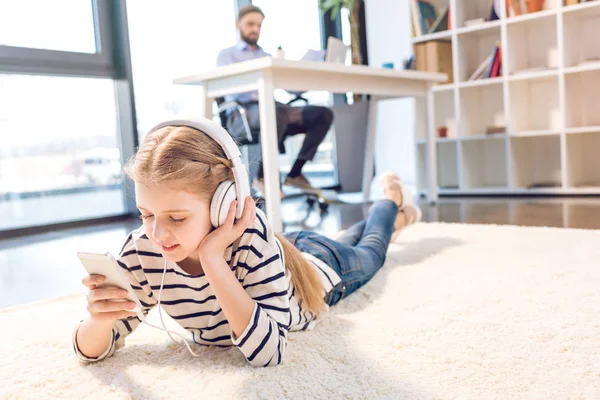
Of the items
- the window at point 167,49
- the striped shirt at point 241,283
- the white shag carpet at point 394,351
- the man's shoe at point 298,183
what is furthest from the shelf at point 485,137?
the striped shirt at point 241,283

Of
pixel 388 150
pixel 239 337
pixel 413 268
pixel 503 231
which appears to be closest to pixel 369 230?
pixel 413 268

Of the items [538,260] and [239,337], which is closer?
[239,337]

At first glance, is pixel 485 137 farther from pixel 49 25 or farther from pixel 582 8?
pixel 49 25

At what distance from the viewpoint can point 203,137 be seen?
920 mm

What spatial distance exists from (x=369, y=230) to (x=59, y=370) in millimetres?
993

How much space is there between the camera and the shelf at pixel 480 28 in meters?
3.72

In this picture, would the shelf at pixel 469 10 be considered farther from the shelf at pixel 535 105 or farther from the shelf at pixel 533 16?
the shelf at pixel 535 105

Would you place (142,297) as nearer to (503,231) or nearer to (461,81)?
(503,231)

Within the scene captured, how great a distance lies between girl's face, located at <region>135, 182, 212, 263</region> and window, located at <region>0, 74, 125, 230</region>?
2603 mm

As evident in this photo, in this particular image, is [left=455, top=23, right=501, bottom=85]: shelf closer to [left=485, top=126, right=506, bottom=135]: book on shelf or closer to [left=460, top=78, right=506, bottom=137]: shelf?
[left=460, top=78, right=506, bottom=137]: shelf

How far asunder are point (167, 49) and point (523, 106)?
2.34 m

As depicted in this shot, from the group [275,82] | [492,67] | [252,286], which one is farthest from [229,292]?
[492,67]

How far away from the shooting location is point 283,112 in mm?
3449

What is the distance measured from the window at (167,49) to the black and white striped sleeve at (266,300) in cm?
282
